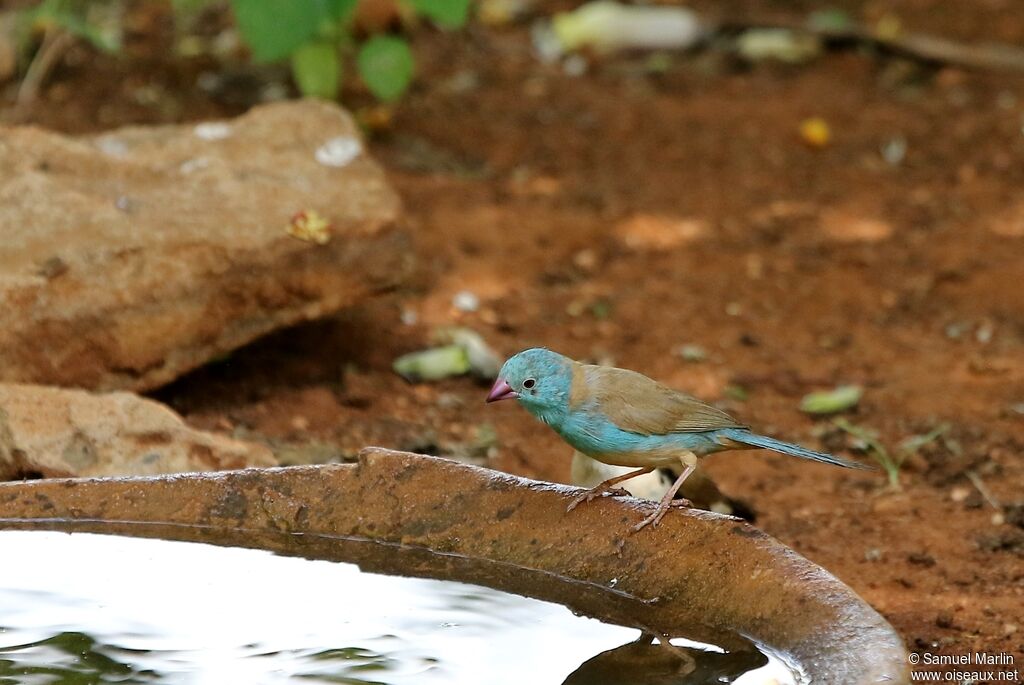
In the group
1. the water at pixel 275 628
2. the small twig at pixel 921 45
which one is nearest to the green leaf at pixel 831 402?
the water at pixel 275 628

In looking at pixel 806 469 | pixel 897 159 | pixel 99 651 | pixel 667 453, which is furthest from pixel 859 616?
pixel 897 159

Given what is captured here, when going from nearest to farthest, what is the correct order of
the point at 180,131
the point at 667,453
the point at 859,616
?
1. the point at 859,616
2. the point at 667,453
3. the point at 180,131

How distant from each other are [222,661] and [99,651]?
0.31m

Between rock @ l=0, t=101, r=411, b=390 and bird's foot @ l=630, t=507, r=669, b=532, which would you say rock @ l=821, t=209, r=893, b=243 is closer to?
rock @ l=0, t=101, r=411, b=390

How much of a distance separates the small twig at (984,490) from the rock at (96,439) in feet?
8.27

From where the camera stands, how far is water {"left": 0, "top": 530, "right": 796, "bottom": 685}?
3.10 metres

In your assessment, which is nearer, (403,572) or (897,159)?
(403,572)

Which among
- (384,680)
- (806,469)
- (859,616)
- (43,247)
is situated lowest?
(806,469)

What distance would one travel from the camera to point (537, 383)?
12.7 ft

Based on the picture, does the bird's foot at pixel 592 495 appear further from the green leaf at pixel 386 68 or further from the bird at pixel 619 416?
the green leaf at pixel 386 68

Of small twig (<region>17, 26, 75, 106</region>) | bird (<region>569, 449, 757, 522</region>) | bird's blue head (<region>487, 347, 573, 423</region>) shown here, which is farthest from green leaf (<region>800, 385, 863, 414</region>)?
small twig (<region>17, 26, 75, 106</region>)

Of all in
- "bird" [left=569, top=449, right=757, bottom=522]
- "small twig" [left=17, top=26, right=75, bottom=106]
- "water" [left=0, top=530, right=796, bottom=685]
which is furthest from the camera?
"small twig" [left=17, top=26, right=75, bottom=106]

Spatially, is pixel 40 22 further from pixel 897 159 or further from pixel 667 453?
pixel 667 453

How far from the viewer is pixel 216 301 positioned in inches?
202
